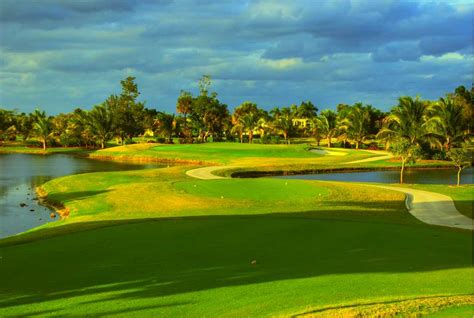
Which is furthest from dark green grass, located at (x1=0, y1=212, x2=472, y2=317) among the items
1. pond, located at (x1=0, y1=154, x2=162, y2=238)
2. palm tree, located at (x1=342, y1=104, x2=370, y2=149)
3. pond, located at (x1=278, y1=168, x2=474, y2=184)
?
palm tree, located at (x1=342, y1=104, x2=370, y2=149)

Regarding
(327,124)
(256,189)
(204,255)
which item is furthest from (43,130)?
(204,255)

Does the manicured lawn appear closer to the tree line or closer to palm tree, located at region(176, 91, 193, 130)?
the tree line

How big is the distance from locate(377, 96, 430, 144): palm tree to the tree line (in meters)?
0.15

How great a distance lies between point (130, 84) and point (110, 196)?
350 feet

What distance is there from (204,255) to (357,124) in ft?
302

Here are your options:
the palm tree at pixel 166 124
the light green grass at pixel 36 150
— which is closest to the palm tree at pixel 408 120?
the light green grass at pixel 36 150

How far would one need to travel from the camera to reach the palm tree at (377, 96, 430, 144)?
239 feet

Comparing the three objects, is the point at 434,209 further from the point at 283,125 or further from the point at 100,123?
the point at 100,123

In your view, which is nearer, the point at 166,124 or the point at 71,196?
the point at 71,196

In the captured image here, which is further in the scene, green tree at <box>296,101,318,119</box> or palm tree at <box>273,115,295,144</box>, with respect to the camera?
green tree at <box>296,101,318,119</box>

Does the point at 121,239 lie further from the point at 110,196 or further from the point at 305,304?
the point at 110,196

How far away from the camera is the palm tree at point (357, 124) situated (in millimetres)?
101819

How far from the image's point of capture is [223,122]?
13200 centimetres

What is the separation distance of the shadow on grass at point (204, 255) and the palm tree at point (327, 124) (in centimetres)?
8885
